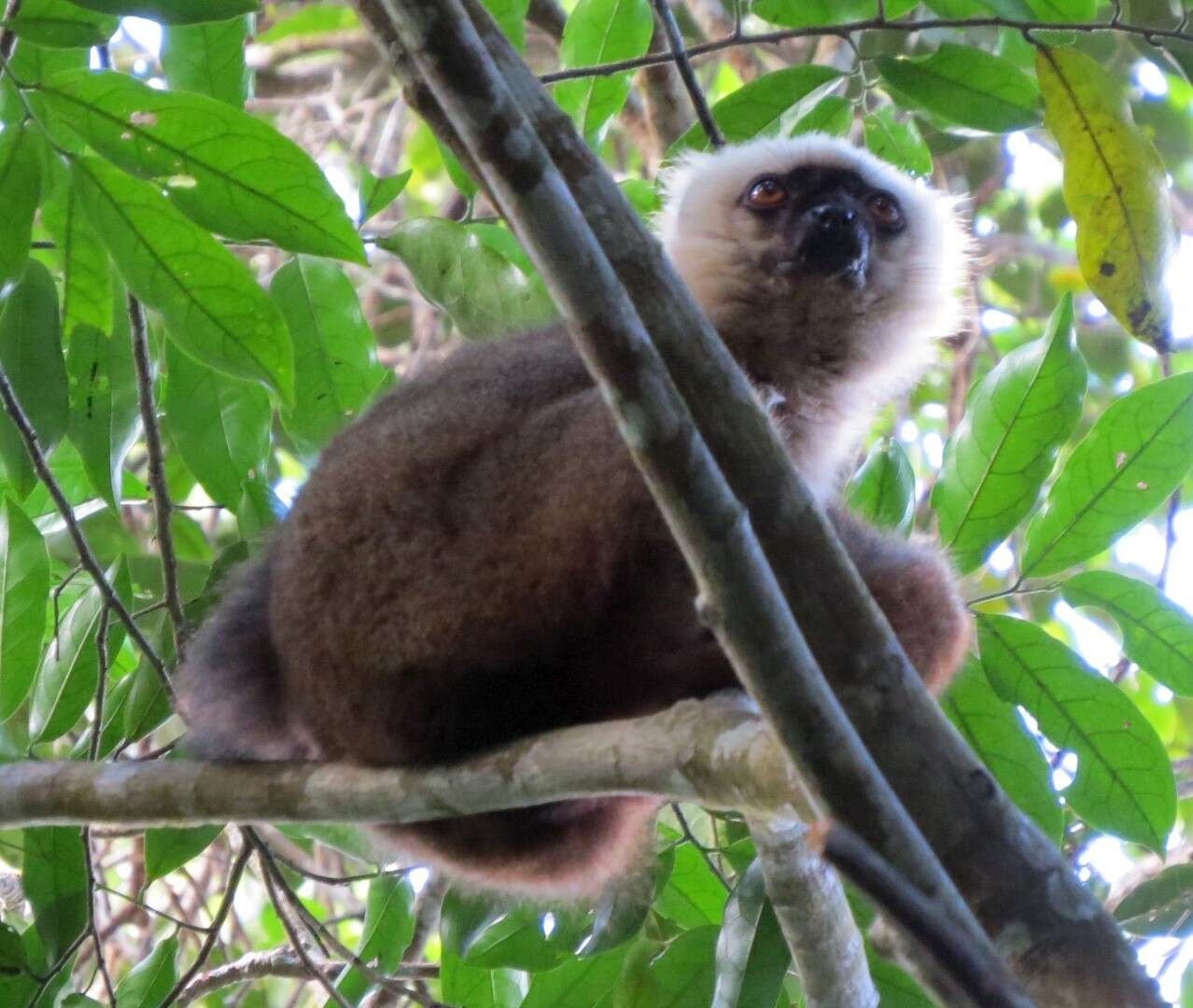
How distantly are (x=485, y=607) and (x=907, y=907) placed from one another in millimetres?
1435

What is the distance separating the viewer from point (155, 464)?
11.5 ft

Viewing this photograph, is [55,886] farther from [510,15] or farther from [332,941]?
[510,15]

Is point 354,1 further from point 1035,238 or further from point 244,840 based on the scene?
point 1035,238

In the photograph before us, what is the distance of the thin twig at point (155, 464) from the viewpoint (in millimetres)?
3365

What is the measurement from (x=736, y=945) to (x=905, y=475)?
1290mm

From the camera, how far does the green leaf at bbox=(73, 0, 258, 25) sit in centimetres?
255

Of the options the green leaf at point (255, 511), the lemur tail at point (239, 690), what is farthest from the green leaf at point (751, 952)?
the green leaf at point (255, 511)

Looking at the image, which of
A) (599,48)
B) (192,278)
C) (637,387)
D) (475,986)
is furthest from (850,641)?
(599,48)

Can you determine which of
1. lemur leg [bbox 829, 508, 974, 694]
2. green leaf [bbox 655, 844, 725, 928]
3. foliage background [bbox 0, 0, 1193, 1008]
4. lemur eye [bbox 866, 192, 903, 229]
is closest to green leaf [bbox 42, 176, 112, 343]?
foliage background [bbox 0, 0, 1193, 1008]

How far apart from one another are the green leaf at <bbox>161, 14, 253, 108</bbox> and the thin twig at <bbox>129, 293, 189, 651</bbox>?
1.73ft

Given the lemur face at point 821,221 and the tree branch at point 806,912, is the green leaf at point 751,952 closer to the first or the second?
the tree branch at point 806,912

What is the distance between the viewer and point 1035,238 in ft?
26.7

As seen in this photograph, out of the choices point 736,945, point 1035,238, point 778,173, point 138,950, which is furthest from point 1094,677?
point 1035,238

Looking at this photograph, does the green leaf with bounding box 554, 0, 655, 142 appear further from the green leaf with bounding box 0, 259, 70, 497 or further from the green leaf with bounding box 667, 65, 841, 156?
the green leaf with bounding box 0, 259, 70, 497
